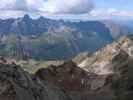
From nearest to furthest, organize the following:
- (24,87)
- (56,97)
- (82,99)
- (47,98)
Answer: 1. (24,87)
2. (47,98)
3. (56,97)
4. (82,99)

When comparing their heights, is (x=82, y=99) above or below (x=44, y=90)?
below

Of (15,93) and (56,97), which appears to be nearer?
(15,93)

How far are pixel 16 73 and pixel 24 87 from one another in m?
6.38

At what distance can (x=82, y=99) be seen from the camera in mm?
189375

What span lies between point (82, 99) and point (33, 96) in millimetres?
94134

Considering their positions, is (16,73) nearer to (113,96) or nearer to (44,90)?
A: (44,90)

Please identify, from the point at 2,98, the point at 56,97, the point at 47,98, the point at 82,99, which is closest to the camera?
the point at 2,98

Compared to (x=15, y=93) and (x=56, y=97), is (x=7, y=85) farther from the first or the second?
(x=56, y=97)

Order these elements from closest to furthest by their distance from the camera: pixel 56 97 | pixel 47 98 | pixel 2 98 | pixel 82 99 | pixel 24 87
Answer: pixel 2 98 < pixel 24 87 < pixel 47 98 < pixel 56 97 < pixel 82 99

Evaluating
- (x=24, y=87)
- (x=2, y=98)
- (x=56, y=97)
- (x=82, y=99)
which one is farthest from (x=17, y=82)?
(x=82, y=99)

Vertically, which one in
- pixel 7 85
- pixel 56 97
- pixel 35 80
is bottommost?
pixel 56 97

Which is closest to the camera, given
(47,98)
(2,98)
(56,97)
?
(2,98)

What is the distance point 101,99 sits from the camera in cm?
19325

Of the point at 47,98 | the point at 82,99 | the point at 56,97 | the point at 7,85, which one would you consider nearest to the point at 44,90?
the point at 47,98
